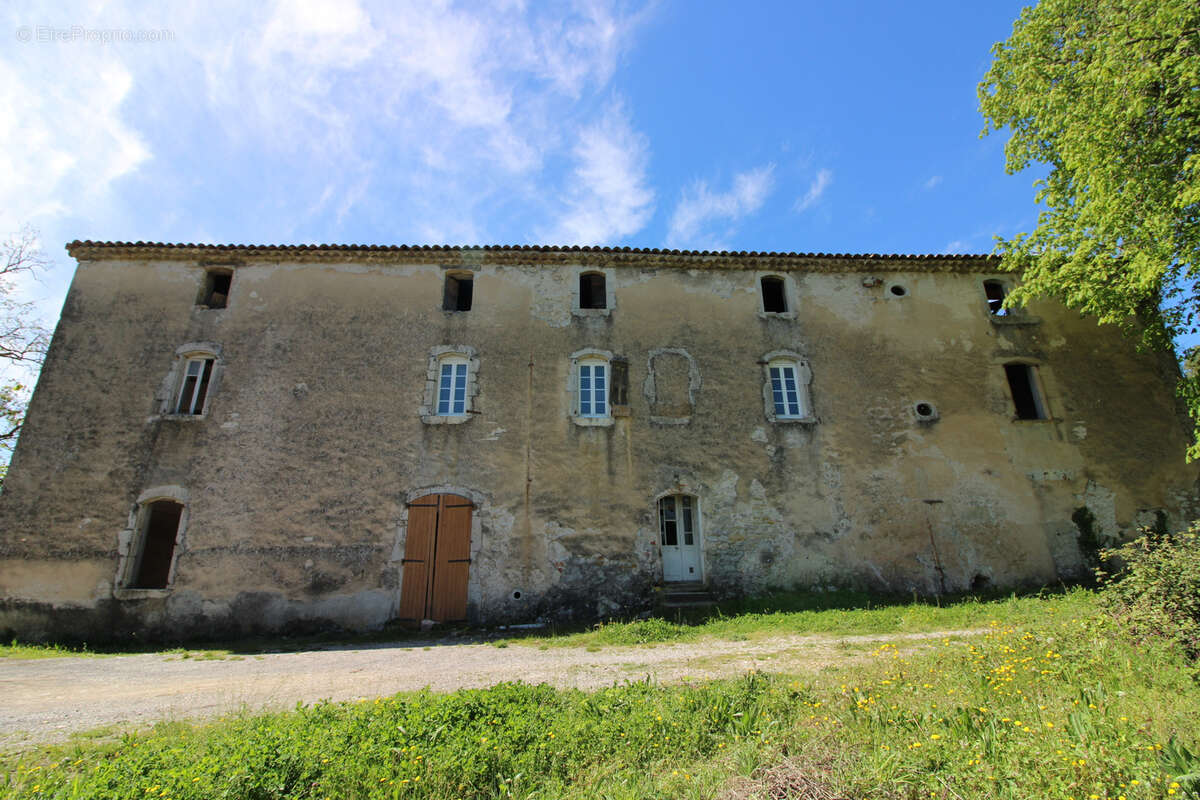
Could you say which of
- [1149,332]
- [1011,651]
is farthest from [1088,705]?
[1149,332]

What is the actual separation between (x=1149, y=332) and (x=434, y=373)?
1487 centimetres

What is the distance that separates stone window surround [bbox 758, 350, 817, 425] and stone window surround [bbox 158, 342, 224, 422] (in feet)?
39.4

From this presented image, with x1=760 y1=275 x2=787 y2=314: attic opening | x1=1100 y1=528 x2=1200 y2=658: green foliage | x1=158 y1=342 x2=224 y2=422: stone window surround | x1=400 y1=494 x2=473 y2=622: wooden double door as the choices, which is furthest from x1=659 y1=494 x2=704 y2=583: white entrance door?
x1=158 y1=342 x2=224 y2=422: stone window surround

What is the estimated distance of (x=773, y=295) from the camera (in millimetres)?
14414

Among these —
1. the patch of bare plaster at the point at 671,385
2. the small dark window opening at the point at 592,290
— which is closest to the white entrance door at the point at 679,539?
the patch of bare plaster at the point at 671,385

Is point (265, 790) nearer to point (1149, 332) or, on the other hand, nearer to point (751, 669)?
point (751, 669)

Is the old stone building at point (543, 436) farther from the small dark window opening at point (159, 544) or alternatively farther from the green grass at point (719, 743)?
the green grass at point (719, 743)

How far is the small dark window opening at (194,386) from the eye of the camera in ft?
40.9

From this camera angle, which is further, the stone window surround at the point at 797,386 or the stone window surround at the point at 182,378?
the stone window surround at the point at 797,386

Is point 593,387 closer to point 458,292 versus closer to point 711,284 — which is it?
point 711,284

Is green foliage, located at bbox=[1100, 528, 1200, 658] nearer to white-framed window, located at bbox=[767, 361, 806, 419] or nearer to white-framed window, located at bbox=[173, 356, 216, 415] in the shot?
white-framed window, located at bbox=[767, 361, 806, 419]

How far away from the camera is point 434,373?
12.7 m

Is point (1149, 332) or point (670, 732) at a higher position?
point (1149, 332)

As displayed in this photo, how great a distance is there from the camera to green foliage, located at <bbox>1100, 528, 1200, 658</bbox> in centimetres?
569
